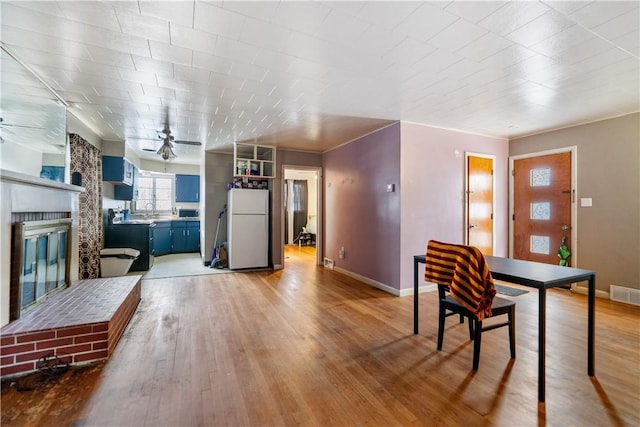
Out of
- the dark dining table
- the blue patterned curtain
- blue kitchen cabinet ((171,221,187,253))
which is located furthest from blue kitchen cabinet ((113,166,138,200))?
the dark dining table

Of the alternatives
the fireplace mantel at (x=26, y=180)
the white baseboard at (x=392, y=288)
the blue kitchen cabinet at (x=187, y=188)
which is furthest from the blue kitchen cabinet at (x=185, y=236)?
the white baseboard at (x=392, y=288)

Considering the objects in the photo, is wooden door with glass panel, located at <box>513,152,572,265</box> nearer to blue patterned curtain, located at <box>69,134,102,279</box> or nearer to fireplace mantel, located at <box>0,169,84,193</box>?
fireplace mantel, located at <box>0,169,84,193</box>

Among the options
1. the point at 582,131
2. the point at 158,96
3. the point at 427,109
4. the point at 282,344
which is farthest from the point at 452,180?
the point at 158,96

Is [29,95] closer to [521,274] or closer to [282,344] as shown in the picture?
[282,344]

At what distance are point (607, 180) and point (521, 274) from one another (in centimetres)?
329

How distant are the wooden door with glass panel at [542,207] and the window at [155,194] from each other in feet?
27.5

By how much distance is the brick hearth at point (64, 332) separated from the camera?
1974 mm

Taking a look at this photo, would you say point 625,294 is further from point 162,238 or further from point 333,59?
point 162,238

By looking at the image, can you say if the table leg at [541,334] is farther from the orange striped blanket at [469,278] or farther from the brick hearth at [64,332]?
the brick hearth at [64,332]

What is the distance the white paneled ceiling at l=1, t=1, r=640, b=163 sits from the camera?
6.03ft

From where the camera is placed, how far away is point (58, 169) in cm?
325

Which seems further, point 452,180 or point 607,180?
point 452,180

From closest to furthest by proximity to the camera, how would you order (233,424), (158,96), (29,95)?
(233,424)
(29,95)
(158,96)

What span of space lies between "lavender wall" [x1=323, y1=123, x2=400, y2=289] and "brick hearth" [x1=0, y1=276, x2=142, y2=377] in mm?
3308
